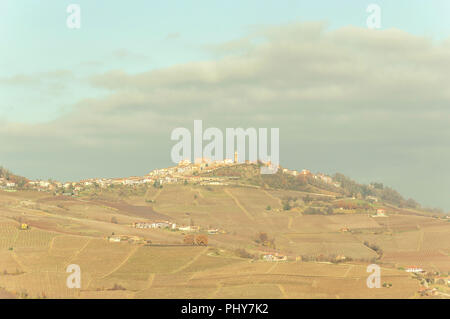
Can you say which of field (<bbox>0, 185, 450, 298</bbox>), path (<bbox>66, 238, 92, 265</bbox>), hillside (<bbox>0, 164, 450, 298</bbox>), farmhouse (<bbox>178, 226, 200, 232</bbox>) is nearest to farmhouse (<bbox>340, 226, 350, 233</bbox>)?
hillside (<bbox>0, 164, 450, 298</bbox>)

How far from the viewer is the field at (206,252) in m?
84.1

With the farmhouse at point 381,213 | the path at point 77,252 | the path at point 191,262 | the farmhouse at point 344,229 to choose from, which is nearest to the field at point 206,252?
the path at point 191,262

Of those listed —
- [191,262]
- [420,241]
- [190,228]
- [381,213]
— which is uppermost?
[191,262]

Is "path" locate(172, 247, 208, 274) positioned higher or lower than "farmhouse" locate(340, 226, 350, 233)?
higher

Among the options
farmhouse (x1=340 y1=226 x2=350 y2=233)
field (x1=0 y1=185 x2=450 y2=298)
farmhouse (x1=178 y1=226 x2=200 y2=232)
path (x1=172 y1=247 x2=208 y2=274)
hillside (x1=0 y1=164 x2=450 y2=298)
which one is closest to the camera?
field (x1=0 y1=185 x2=450 y2=298)

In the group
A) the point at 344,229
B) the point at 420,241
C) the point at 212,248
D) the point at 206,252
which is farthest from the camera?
the point at 344,229

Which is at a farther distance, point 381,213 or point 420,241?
point 381,213

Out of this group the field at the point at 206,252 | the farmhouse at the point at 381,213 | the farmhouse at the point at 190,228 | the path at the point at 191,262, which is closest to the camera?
the field at the point at 206,252

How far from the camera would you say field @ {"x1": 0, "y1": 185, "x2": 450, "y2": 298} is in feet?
276

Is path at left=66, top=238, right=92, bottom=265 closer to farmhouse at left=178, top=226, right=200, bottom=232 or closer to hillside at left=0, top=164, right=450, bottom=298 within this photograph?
hillside at left=0, top=164, right=450, bottom=298

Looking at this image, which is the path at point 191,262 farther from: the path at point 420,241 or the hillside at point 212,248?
the path at point 420,241

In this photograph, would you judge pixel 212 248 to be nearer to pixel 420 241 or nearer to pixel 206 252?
pixel 206 252

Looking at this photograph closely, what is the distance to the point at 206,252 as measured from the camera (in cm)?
10769

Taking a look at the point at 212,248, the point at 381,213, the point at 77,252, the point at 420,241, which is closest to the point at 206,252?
the point at 212,248
